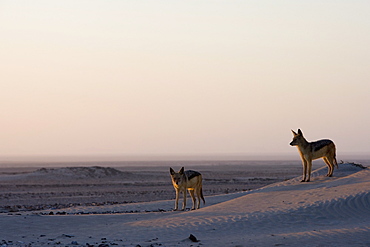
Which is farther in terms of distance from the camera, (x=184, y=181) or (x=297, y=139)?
(x=297, y=139)

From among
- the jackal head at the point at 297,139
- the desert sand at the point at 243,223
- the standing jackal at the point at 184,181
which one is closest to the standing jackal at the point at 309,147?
the jackal head at the point at 297,139

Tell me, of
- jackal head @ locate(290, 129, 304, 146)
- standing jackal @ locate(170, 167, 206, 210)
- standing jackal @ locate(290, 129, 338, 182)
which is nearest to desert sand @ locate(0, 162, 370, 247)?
standing jackal @ locate(290, 129, 338, 182)

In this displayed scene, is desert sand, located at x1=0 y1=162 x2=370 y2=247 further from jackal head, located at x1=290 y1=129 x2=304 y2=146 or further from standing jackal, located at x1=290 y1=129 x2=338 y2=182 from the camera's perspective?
jackal head, located at x1=290 y1=129 x2=304 y2=146

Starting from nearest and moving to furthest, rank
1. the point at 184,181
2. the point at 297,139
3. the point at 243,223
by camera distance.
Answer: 1. the point at 243,223
2. the point at 184,181
3. the point at 297,139

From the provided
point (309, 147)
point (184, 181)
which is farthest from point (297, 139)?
point (184, 181)

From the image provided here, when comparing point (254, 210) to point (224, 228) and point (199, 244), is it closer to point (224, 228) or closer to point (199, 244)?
point (224, 228)

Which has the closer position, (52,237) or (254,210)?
(52,237)

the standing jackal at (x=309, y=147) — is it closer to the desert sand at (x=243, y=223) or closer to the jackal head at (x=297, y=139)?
the jackal head at (x=297, y=139)

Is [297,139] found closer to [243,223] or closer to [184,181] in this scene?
[184,181]

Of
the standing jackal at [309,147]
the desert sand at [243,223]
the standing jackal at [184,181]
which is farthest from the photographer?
the standing jackal at [309,147]

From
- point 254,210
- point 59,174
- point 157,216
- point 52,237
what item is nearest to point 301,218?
point 254,210

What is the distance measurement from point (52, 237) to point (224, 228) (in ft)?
15.8

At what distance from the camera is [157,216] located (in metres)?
19.2

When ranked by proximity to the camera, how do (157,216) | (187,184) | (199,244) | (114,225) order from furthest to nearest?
(187,184) → (157,216) → (114,225) → (199,244)
